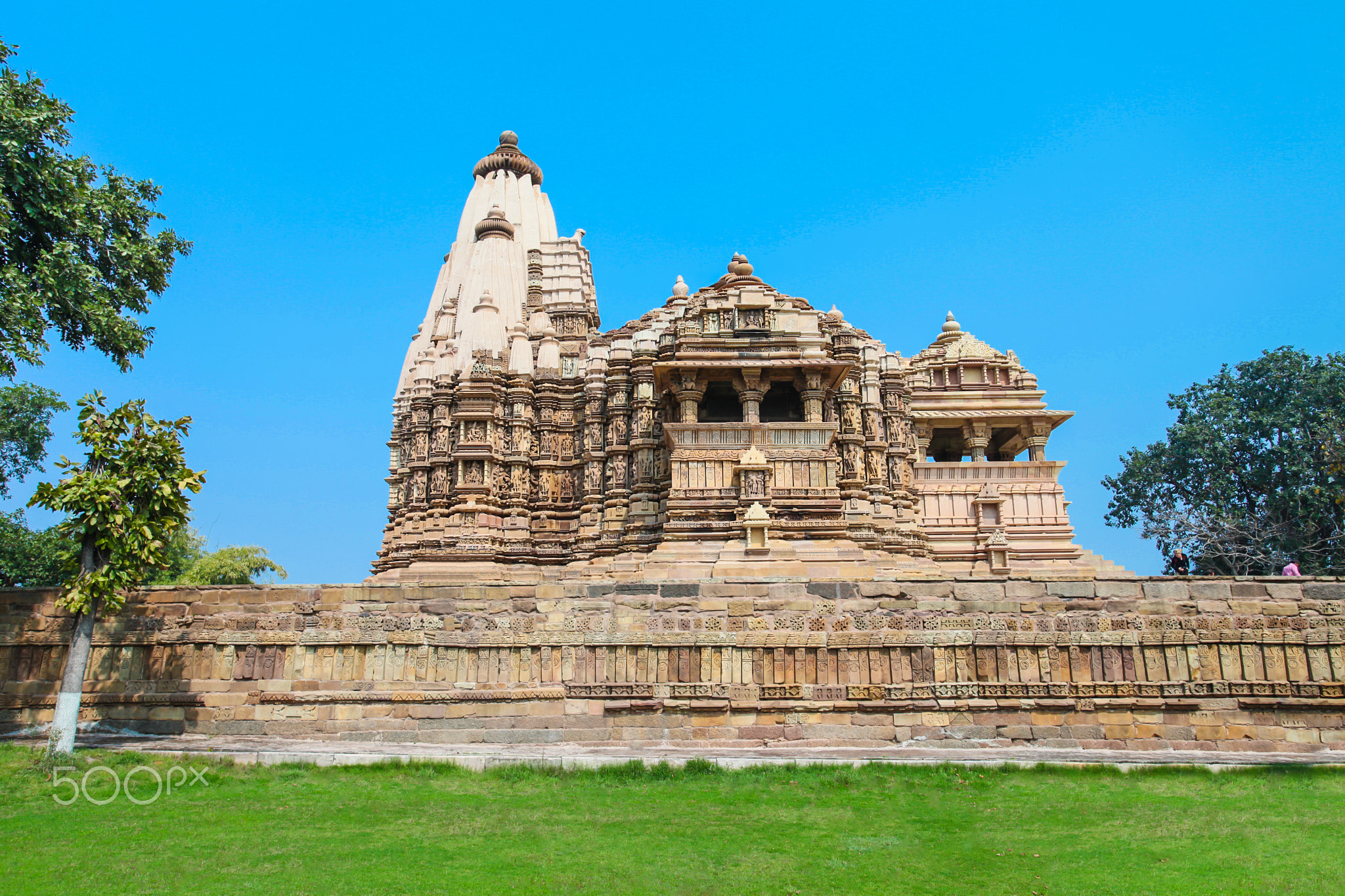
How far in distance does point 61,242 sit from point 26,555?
17.6 m

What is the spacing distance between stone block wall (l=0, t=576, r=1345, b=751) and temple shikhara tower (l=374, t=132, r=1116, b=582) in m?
6.10

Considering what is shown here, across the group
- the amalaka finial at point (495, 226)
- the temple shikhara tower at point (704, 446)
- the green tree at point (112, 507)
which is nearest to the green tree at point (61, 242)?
the green tree at point (112, 507)

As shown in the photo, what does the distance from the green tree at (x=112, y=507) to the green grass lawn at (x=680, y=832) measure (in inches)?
70.5

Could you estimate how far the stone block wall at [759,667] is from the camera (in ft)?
36.0

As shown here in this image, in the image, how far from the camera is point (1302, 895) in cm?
646

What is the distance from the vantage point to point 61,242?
13.2 m

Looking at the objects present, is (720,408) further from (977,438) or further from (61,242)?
(61,242)

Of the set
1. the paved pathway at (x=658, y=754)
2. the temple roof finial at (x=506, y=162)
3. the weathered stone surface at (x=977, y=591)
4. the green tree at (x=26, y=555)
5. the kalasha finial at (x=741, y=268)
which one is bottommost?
the paved pathway at (x=658, y=754)

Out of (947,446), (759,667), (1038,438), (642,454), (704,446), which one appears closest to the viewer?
(759,667)

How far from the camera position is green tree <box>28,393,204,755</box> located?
34.9 ft

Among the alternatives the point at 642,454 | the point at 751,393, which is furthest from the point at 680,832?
the point at 642,454

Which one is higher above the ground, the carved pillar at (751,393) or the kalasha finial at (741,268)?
the kalasha finial at (741,268)

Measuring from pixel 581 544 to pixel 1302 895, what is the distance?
20.3 m

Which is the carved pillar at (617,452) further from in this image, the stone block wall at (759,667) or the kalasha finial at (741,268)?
the stone block wall at (759,667)
